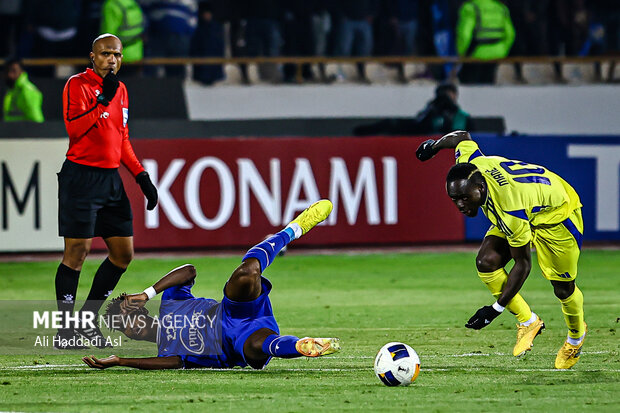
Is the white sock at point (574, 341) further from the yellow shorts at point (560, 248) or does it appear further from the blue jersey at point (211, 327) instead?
the blue jersey at point (211, 327)

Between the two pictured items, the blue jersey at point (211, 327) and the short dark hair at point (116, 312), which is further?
the short dark hair at point (116, 312)

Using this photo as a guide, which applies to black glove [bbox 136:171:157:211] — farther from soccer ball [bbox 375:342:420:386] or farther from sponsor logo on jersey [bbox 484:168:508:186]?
soccer ball [bbox 375:342:420:386]

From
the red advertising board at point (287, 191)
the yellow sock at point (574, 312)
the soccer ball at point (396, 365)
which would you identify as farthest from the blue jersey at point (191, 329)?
the red advertising board at point (287, 191)

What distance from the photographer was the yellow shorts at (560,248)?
8.30 metres

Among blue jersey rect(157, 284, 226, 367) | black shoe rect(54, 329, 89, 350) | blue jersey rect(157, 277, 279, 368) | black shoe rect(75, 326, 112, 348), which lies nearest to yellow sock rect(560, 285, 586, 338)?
blue jersey rect(157, 277, 279, 368)

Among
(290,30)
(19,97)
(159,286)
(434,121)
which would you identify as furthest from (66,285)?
(290,30)

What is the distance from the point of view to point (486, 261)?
852cm

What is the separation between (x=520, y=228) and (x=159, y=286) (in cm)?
247

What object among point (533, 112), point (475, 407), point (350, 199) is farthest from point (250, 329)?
point (533, 112)

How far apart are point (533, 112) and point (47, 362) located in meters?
13.3

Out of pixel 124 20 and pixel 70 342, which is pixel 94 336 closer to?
pixel 70 342

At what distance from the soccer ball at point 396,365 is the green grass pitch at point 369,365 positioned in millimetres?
77

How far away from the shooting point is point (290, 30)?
64.3ft

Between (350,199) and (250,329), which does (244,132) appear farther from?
(250,329)
